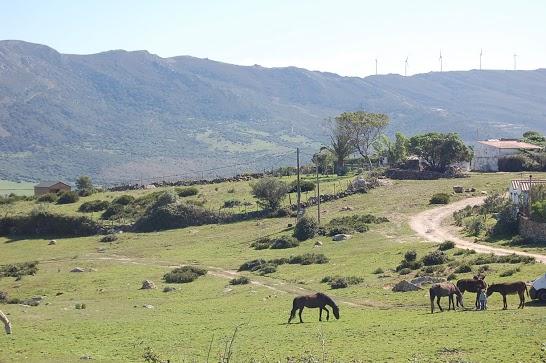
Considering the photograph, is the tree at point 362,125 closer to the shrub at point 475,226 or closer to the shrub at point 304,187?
the shrub at point 304,187

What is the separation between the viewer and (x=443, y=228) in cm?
7350

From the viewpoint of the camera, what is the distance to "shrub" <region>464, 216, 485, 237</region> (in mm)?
67688

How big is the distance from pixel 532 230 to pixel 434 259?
1149 centimetres

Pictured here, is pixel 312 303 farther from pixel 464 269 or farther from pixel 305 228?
pixel 305 228

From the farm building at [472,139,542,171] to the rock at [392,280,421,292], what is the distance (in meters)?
83.5

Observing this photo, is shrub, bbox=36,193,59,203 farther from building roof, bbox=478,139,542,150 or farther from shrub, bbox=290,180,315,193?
building roof, bbox=478,139,542,150

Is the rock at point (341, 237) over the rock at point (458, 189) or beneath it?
beneath

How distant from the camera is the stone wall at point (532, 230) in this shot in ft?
196

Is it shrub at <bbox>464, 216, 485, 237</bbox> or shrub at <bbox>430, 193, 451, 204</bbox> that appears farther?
shrub at <bbox>430, 193, 451, 204</bbox>

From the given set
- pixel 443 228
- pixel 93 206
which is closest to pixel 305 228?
pixel 443 228

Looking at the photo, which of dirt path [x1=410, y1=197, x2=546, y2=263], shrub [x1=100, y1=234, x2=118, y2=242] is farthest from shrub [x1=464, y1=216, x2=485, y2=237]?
shrub [x1=100, y1=234, x2=118, y2=242]

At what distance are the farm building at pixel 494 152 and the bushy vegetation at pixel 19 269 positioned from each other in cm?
8013

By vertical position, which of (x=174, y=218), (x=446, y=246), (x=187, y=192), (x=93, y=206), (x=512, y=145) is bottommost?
(x=174, y=218)

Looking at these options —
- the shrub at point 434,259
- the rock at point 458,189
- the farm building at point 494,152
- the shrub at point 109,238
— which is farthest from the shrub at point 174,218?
the farm building at point 494,152
